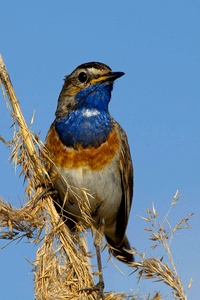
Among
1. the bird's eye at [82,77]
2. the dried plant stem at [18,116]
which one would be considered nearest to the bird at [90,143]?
the bird's eye at [82,77]

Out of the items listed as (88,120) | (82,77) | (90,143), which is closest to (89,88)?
(82,77)

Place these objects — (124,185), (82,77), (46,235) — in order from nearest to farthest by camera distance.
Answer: (46,235) → (82,77) → (124,185)

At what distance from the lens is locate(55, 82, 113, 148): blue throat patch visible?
5.83 metres

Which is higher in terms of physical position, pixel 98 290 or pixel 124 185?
pixel 124 185

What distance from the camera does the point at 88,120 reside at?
233 inches

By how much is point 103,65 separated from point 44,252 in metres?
2.38

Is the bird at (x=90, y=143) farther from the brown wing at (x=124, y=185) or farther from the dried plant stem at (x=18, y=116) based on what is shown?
→ the dried plant stem at (x=18, y=116)

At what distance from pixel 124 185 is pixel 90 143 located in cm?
75

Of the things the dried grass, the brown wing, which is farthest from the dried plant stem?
the brown wing

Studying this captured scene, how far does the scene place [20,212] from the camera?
13.7ft

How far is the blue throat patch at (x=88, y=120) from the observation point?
5.83 m

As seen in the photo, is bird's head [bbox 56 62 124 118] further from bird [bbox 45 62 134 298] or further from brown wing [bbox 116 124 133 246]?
brown wing [bbox 116 124 133 246]

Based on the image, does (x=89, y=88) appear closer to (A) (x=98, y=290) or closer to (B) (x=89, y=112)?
(B) (x=89, y=112)

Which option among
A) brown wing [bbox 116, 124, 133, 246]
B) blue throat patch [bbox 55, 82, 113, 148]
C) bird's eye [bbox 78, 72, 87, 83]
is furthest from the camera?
brown wing [bbox 116, 124, 133, 246]
